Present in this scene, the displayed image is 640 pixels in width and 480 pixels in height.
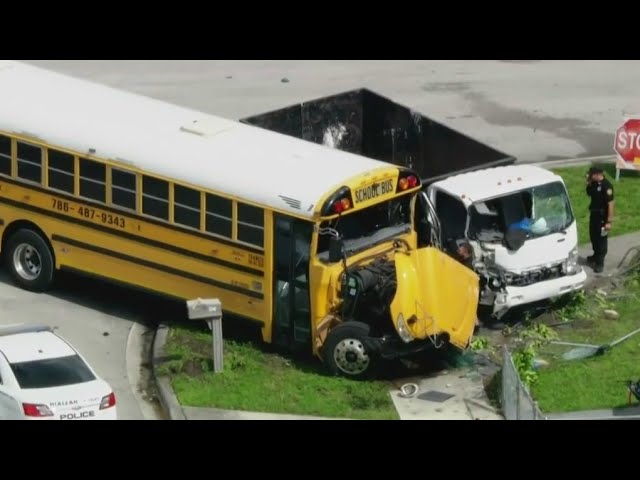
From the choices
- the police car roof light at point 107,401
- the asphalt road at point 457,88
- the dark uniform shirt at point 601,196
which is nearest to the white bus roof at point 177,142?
the police car roof light at point 107,401

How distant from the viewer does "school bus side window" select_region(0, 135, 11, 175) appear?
21.6m

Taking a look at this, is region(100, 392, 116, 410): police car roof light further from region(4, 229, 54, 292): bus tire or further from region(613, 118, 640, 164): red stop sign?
region(613, 118, 640, 164): red stop sign

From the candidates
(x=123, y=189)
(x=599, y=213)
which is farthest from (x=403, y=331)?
(x=599, y=213)

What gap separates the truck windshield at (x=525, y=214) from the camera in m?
21.6

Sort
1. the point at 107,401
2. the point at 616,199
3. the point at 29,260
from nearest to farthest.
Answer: the point at 107,401 → the point at 29,260 → the point at 616,199

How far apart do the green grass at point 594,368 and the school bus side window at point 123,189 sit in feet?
18.0

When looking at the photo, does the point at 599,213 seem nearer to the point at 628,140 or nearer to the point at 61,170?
the point at 628,140

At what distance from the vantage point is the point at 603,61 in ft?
120

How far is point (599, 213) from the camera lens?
23422mm

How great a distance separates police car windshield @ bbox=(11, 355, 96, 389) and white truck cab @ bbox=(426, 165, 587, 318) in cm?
542

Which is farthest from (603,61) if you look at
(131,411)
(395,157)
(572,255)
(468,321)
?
(131,411)

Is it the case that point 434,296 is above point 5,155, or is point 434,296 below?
→ below

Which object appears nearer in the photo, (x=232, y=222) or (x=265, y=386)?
(x=265, y=386)

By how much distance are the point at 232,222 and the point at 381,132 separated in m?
5.85
